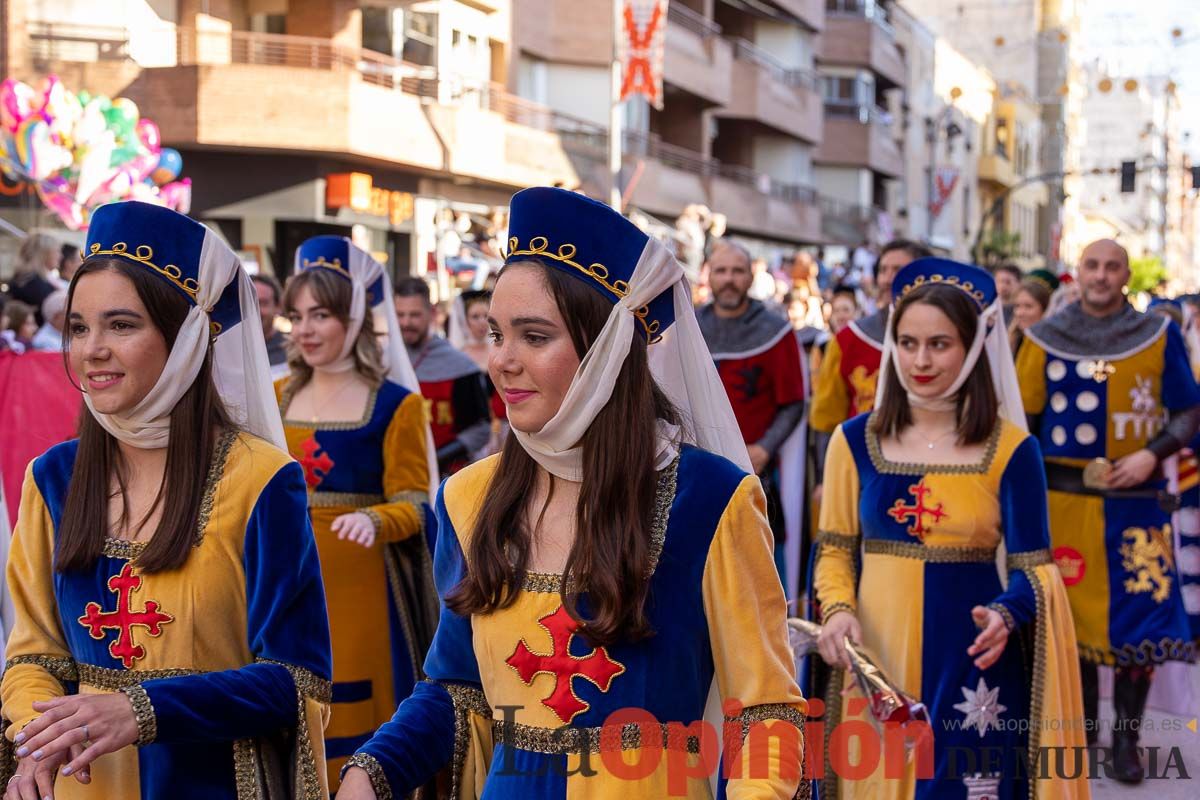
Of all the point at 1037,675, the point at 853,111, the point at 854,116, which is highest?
the point at 853,111

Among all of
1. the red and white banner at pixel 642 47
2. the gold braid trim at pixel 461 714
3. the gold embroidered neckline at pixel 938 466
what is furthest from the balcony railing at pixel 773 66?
the gold braid trim at pixel 461 714

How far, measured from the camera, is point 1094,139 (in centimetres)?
10475

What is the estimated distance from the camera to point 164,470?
3.61 metres

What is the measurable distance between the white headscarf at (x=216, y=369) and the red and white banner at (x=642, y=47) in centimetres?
2429

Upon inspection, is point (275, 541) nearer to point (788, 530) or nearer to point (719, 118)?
point (788, 530)

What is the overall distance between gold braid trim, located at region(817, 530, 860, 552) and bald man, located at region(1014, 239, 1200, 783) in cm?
228

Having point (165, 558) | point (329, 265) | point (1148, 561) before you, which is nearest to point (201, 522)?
point (165, 558)

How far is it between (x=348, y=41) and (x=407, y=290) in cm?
1662

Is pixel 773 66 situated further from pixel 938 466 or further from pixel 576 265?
pixel 576 265

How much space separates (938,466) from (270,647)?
2565mm

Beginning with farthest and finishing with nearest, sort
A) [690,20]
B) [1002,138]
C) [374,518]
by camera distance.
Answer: [1002,138] < [690,20] < [374,518]

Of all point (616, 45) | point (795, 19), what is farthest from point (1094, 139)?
point (616, 45)

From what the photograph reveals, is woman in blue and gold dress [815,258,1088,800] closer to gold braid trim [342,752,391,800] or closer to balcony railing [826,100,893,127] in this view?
gold braid trim [342,752,391,800]

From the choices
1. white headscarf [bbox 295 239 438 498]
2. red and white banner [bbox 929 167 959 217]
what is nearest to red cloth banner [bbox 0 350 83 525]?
white headscarf [bbox 295 239 438 498]
